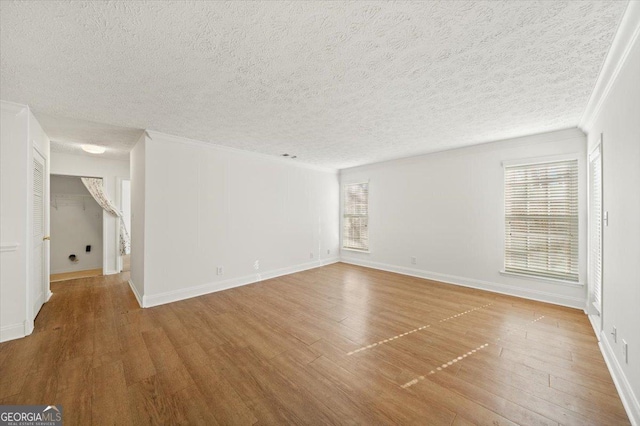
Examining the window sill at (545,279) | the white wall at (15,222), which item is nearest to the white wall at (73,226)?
the white wall at (15,222)

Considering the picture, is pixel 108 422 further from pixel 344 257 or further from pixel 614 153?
pixel 344 257

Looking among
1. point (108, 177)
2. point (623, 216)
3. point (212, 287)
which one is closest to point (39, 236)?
point (108, 177)

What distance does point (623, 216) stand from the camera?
1.82m

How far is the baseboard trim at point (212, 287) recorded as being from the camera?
3.54 metres

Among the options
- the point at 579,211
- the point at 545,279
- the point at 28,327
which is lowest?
the point at 28,327

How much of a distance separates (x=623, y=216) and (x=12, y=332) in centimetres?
574

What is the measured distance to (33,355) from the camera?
2293 millimetres

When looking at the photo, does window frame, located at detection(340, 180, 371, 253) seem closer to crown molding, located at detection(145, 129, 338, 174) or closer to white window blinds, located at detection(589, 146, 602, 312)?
crown molding, located at detection(145, 129, 338, 174)

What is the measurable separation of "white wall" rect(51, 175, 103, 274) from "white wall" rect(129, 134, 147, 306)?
2554 mm

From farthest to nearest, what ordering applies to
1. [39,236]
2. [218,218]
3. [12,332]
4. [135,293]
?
[218,218] → [135,293] → [39,236] → [12,332]

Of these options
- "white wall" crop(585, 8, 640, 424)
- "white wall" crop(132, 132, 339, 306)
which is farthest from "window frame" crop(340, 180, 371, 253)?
"white wall" crop(585, 8, 640, 424)

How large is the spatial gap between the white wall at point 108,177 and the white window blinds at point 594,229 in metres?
8.05

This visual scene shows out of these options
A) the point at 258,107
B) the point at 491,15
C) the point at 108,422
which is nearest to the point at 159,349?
the point at 108,422

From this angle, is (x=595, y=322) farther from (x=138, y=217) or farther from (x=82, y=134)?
(x=82, y=134)
